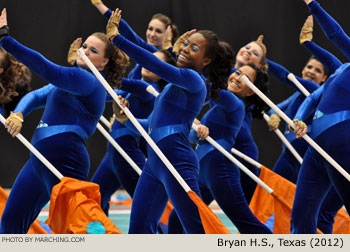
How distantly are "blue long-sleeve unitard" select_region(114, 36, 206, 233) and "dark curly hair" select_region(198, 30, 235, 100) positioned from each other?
0.71ft

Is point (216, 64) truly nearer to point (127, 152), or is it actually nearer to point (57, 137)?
point (57, 137)

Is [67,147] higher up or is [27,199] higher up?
[67,147]

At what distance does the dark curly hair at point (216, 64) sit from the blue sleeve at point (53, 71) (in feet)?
2.22

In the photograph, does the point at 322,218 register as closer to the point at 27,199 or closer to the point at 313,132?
the point at 313,132

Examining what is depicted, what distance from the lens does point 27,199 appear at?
12.0 feet

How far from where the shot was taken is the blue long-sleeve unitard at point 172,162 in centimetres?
355

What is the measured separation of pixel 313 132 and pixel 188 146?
781mm

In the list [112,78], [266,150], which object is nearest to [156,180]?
[112,78]

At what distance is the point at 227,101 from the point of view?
14.3ft

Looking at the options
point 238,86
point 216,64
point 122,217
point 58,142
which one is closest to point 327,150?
point 216,64

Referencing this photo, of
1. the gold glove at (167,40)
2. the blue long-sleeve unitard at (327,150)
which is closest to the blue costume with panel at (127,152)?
the gold glove at (167,40)

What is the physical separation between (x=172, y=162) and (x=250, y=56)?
2243mm

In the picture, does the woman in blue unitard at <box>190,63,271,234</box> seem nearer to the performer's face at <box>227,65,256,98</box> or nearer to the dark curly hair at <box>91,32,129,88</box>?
the performer's face at <box>227,65,256,98</box>
